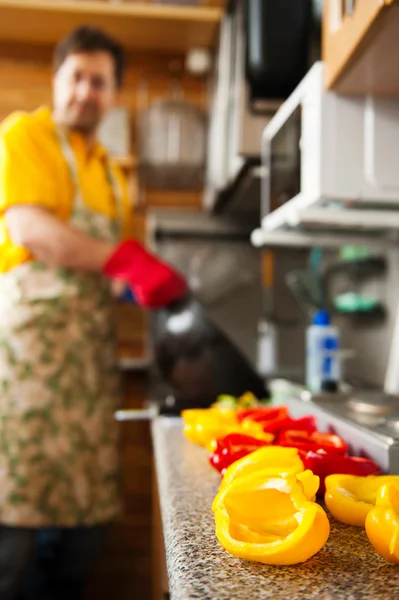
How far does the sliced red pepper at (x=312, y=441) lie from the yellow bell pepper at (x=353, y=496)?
0.08 meters

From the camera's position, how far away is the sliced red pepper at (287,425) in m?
0.83

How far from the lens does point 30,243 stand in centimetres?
144

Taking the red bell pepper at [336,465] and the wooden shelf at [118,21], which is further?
the wooden shelf at [118,21]

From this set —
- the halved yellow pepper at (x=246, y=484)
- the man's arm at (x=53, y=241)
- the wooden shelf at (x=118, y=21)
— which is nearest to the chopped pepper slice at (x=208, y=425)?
the halved yellow pepper at (x=246, y=484)

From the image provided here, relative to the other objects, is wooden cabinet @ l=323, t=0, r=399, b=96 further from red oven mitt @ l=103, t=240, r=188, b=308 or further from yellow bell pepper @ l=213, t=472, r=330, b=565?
red oven mitt @ l=103, t=240, r=188, b=308

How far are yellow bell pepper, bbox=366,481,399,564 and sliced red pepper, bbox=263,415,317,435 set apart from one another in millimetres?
298

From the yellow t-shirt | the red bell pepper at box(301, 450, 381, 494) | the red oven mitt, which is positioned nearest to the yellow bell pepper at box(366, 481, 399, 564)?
the red bell pepper at box(301, 450, 381, 494)

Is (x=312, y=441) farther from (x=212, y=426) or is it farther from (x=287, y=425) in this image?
(x=212, y=426)

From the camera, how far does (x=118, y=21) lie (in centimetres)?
226

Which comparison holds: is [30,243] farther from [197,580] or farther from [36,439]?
[197,580]

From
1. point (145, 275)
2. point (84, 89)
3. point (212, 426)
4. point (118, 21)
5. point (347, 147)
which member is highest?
point (118, 21)

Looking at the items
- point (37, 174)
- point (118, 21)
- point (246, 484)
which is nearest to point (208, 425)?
point (246, 484)

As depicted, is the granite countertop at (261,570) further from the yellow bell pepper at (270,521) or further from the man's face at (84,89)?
the man's face at (84,89)

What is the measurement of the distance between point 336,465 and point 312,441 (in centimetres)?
10
